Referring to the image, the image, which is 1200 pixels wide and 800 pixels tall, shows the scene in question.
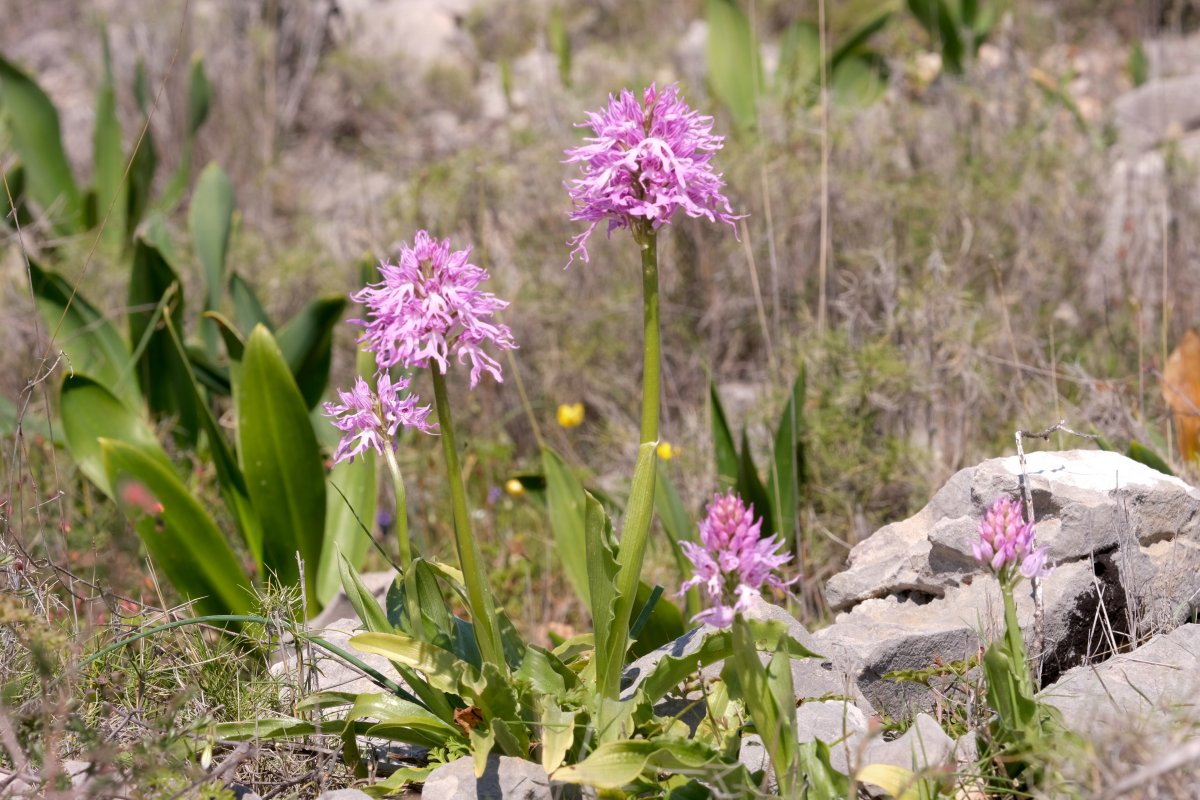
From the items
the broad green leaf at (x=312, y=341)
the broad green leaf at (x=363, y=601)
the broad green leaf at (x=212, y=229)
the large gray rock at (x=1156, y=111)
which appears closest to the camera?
the broad green leaf at (x=363, y=601)

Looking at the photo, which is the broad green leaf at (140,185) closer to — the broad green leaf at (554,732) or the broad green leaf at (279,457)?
the broad green leaf at (279,457)

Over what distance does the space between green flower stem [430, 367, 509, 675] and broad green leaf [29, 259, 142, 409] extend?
7.00 feet

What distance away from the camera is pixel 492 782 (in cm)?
181

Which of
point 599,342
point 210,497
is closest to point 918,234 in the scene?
point 599,342

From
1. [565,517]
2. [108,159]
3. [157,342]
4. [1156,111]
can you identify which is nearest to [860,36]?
[1156,111]

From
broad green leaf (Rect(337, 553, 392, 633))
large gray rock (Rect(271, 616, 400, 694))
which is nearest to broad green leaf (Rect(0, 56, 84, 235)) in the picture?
large gray rock (Rect(271, 616, 400, 694))

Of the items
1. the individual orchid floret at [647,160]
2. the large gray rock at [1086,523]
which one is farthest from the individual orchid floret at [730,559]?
the large gray rock at [1086,523]

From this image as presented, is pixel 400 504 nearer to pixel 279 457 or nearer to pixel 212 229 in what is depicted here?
pixel 279 457

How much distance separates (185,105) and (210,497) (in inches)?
146

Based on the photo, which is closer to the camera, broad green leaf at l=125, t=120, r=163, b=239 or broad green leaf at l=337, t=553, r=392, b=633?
broad green leaf at l=337, t=553, r=392, b=633

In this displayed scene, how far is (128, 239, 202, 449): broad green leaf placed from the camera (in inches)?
143

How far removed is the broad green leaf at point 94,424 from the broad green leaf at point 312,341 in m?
0.48

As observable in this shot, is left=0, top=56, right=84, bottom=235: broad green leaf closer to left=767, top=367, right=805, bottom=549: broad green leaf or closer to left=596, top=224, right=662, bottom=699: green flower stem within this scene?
left=767, top=367, right=805, bottom=549: broad green leaf

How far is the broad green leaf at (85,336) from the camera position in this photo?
3584 mm
